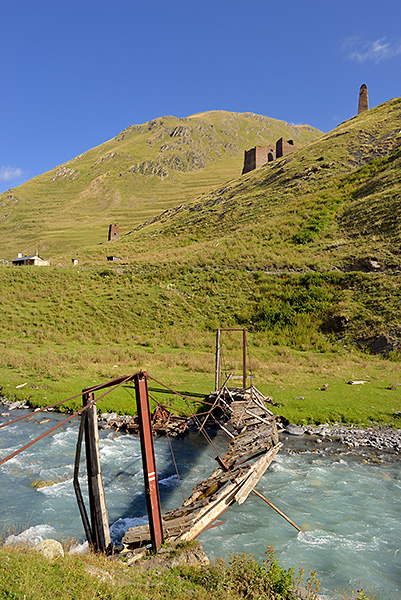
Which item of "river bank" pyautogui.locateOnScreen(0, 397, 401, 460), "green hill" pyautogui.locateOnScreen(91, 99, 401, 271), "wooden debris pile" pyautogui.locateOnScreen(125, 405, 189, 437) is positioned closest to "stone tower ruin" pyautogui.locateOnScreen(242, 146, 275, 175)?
"green hill" pyautogui.locateOnScreen(91, 99, 401, 271)

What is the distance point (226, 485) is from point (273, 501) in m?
2.59

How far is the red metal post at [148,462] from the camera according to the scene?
7.39 metres

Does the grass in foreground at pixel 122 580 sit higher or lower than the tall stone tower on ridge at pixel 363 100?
lower

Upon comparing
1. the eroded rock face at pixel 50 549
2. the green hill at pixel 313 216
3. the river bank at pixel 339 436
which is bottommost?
the river bank at pixel 339 436

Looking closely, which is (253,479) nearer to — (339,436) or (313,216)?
(339,436)

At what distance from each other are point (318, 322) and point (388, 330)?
6.37 metres

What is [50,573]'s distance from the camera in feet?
18.9

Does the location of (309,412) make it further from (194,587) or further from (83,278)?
(83,278)

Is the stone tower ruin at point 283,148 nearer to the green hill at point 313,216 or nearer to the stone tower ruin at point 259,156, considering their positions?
the stone tower ruin at point 259,156

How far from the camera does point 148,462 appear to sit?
7.47 meters

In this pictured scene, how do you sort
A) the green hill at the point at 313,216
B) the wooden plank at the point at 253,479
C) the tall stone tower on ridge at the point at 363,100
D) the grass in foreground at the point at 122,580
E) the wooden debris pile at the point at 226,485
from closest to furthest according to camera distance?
1. the grass in foreground at the point at 122,580
2. the wooden debris pile at the point at 226,485
3. the wooden plank at the point at 253,479
4. the green hill at the point at 313,216
5. the tall stone tower on ridge at the point at 363,100

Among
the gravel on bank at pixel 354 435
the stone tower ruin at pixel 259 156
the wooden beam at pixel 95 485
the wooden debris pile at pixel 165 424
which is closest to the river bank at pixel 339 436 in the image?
the gravel on bank at pixel 354 435

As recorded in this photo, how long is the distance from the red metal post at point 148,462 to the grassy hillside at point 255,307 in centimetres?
1266

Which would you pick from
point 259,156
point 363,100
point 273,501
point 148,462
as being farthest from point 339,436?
point 363,100
